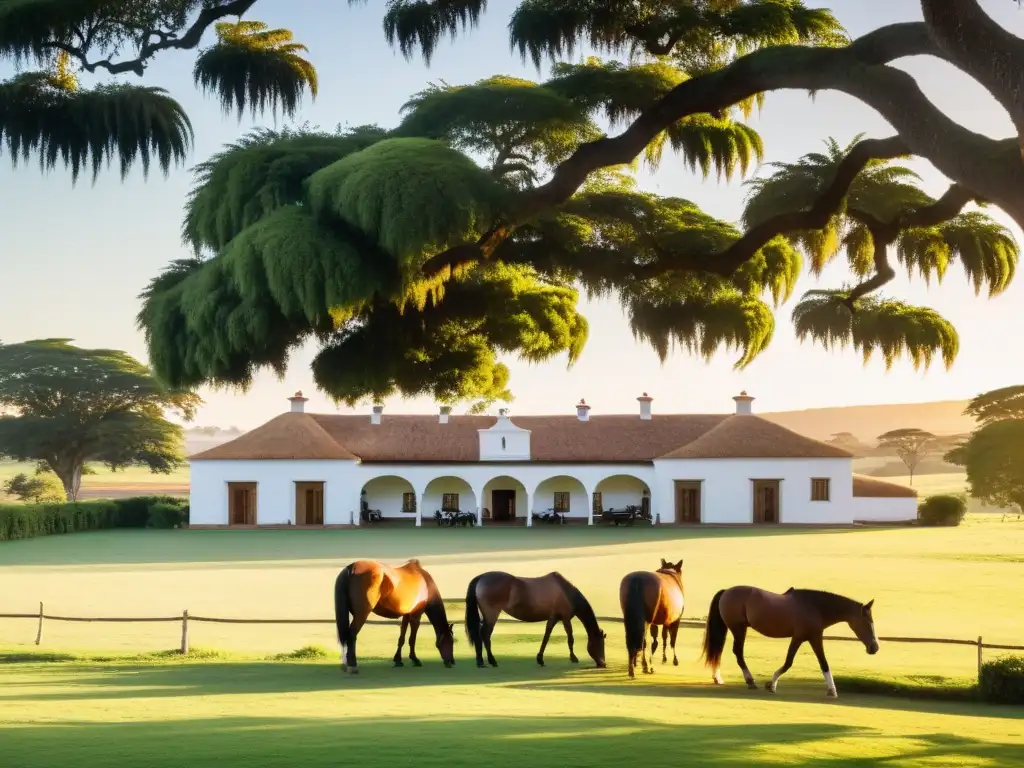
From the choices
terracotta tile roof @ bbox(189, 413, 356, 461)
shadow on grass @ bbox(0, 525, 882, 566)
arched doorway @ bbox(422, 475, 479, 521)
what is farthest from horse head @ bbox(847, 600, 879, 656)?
arched doorway @ bbox(422, 475, 479, 521)

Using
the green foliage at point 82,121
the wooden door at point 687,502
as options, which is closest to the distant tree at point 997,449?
the wooden door at point 687,502

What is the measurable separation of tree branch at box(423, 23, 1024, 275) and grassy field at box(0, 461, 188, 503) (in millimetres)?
100030

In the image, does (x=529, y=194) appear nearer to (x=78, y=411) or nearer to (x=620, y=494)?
(x=620, y=494)

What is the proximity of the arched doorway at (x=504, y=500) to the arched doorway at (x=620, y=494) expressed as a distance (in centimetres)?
310

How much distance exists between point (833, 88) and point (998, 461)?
50642 mm

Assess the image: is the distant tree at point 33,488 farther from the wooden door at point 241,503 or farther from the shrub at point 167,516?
the wooden door at point 241,503

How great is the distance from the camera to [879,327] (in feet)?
32.0

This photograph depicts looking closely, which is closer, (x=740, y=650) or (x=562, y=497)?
(x=740, y=650)

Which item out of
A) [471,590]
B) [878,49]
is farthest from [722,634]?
[878,49]

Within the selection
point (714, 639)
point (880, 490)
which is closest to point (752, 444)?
point (880, 490)

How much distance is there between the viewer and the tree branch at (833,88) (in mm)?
6469

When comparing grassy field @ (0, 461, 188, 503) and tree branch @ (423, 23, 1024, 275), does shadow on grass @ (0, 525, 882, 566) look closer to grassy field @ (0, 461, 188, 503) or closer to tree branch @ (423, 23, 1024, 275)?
tree branch @ (423, 23, 1024, 275)

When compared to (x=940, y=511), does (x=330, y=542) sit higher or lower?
lower

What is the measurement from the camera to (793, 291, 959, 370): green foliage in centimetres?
949
